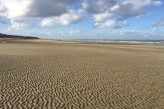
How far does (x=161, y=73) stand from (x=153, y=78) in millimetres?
2215

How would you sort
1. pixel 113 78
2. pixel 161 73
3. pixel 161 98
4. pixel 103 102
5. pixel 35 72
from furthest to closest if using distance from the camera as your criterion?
pixel 161 73 → pixel 35 72 → pixel 113 78 → pixel 161 98 → pixel 103 102

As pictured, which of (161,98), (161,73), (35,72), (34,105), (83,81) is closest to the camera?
(34,105)

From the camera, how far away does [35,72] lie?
1720cm

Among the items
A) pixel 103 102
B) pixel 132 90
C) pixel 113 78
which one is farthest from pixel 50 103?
pixel 113 78

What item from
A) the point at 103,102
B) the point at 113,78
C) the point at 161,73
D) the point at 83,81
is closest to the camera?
the point at 103,102

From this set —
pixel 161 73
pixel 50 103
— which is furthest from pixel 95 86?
pixel 161 73

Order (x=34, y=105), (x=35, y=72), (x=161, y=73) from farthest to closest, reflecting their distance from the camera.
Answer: (x=161, y=73)
(x=35, y=72)
(x=34, y=105)

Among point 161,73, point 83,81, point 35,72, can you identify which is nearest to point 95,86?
point 83,81

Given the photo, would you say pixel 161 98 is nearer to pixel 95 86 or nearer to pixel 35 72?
pixel 95 86

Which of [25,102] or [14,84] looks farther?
[14,84]

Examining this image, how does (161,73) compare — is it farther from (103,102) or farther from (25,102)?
(25,102)

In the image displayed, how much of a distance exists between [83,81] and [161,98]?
15.2ft

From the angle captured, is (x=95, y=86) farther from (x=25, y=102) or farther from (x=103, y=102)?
(x=25, y=102)

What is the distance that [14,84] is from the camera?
13539mm
